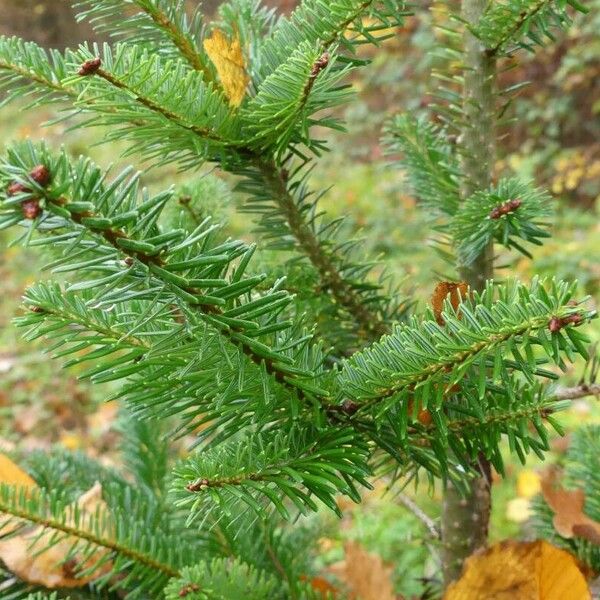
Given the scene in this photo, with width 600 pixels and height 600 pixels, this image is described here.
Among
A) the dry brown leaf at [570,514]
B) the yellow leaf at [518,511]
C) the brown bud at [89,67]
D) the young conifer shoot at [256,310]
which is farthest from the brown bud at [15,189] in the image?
the yellow leaf at [518,511]

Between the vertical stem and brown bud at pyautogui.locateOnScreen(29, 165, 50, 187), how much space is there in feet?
1.43

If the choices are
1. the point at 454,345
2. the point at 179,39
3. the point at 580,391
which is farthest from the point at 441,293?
the point at 179,39

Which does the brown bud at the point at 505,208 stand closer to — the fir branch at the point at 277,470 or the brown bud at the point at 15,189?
the fir branch at the point at 277,470

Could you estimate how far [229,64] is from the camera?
0.53 meters

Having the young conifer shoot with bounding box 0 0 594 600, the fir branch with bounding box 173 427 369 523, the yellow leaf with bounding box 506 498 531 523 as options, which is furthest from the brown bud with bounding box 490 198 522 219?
the yellow leaf with bounding box 506 498 531 523

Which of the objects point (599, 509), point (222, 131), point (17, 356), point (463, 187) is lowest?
point (17, 356)

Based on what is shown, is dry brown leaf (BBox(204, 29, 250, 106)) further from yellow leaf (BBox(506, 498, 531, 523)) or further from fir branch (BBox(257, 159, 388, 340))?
yellow leaf (BBox(506, 498, 531, 523))

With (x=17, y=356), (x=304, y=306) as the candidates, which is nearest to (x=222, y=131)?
(x=304, y=306)

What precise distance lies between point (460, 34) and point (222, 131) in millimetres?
278

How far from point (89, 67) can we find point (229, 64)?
0.17 metres

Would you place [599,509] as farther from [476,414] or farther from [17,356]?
[17,356]

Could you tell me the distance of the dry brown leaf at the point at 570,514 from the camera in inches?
24.1

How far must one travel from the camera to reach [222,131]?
53 centimetres

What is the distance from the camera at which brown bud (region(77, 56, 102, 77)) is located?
1.27ft
